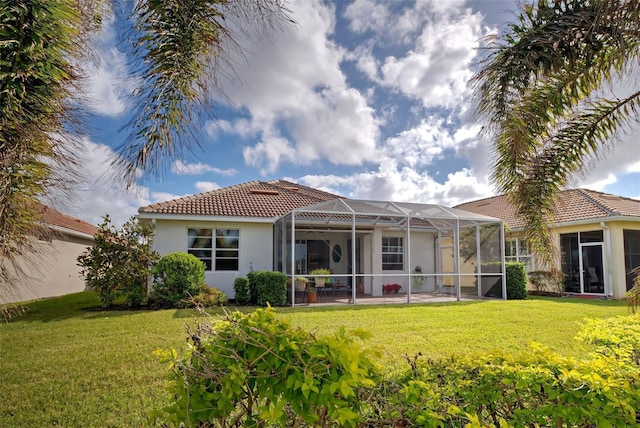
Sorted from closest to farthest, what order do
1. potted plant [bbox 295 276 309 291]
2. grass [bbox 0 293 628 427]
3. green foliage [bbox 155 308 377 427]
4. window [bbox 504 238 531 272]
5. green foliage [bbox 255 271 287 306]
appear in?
1. green foliage [bbox 155 308 377 427]
2. grass [bbox 0 293 628 427]
3. green foliage [bbox 255 271 287 306]
4. potted plant [bbox 295 276 309 291]
5. window [bbox 504 238 531 272]

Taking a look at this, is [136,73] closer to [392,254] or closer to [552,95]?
[552,95]

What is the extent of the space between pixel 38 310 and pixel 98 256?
2.82 m

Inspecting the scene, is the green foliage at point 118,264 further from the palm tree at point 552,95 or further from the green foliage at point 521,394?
the green foliage at point 521,394

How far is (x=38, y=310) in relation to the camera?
13078 mm

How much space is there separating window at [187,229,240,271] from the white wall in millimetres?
187

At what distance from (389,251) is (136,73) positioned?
17.2 meters

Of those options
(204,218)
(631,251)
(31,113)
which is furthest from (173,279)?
(631,251)

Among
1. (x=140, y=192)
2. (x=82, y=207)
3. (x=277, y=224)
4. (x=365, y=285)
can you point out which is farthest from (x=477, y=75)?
(x=365, y=285)

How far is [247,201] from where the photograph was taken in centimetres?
1786

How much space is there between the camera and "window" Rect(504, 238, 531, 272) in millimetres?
19764

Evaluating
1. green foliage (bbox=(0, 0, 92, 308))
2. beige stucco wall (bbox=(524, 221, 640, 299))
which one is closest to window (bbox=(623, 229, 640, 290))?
beige stucco wall (bbox=(524, 221, 640, 299))

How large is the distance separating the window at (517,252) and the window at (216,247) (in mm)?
14033

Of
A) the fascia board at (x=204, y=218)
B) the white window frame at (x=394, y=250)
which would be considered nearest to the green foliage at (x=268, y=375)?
the fascia board at (x=204, y=218)

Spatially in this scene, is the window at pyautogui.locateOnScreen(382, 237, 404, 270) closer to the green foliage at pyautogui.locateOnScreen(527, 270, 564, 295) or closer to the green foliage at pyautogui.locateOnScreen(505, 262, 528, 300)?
the green foliage at pyautogui.locateOnScreen(505, 262, 528, 300)
